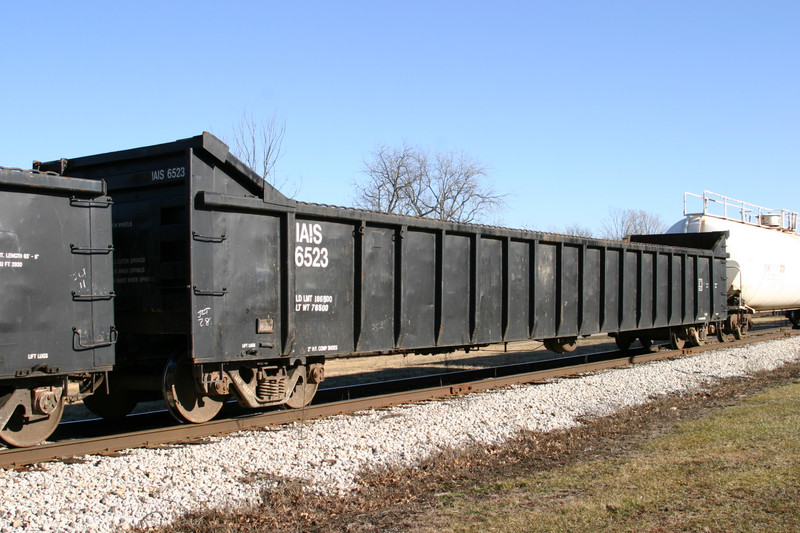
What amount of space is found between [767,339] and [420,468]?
64.7ft

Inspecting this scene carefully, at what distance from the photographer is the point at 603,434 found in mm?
9516

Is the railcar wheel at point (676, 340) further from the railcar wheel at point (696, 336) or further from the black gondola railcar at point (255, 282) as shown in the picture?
the black gondola railcar at point (255, 282)

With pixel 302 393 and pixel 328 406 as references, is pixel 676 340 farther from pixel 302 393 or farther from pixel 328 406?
pixel 302 393

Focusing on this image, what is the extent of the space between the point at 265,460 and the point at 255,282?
2.63m

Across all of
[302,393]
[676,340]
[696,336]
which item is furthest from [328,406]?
[696,336]

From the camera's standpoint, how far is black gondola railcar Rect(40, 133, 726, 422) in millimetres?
8852

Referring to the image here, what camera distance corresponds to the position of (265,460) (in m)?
7.48

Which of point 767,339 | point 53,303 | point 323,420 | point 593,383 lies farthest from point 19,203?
point 767,339

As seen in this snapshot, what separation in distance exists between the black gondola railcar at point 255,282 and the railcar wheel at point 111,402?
0.8 inches

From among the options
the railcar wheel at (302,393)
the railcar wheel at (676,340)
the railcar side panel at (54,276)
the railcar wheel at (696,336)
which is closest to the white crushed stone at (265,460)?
the railcar wheel at (302,393)

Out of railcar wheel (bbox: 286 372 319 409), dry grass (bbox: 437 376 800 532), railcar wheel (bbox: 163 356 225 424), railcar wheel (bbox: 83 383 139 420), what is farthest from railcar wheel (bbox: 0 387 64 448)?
dry grass (bbox: 437 376 800 532)

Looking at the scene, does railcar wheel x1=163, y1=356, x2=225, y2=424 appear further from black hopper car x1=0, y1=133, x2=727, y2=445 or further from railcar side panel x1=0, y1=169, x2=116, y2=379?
railcar side panel x1=0, y1=169, x2=116, y2=379

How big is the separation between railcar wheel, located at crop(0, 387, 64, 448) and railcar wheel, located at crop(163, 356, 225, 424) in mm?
1318

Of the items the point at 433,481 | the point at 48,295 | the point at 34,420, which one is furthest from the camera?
the point at 34,420
